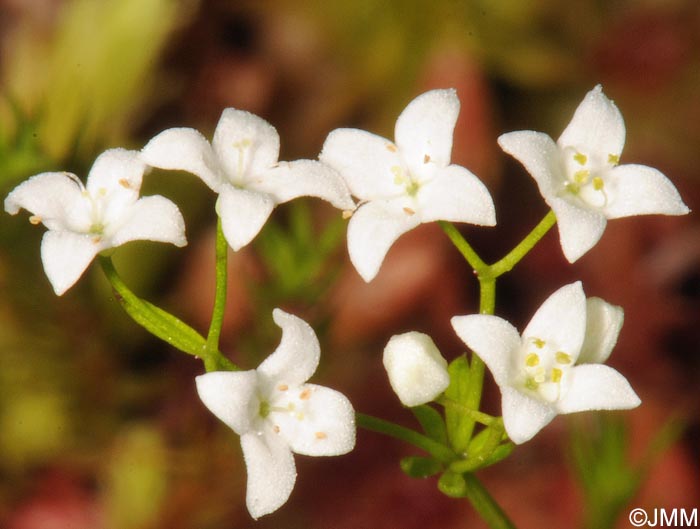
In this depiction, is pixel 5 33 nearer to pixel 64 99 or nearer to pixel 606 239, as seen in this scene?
pixel 64 99

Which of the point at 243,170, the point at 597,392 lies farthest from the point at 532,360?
the point at 243,170

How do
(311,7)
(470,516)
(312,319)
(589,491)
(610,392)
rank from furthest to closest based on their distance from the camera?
(311,7)
(470,516)
(312,319)
(589,491)
(610,392)

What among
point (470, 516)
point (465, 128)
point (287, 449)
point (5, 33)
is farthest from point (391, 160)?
point (5, 33)

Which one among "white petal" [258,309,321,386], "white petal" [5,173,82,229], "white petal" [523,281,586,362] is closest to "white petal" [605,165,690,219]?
"white petal" [523,281,586,362]

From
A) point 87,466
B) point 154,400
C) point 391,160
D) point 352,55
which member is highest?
point 391,160

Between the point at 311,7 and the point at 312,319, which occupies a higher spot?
the point at 311,7

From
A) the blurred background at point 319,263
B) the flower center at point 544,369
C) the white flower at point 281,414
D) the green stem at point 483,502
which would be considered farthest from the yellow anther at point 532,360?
the blurred background at point 319,263
